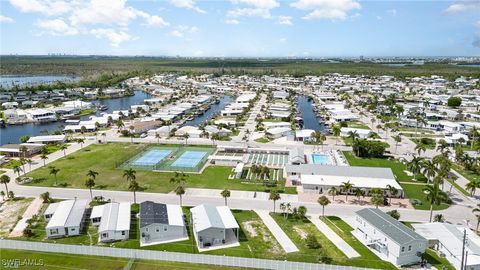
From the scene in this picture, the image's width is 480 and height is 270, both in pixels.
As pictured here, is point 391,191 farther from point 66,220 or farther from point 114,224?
point 66,220

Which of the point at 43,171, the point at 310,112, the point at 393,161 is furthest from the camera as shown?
the point at 310,112

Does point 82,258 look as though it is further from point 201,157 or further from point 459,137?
point 459,137

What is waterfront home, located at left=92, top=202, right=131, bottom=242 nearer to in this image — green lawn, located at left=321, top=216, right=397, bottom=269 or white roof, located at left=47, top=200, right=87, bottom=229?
white roof, located at left=47, top=200, right=87, bottom=229

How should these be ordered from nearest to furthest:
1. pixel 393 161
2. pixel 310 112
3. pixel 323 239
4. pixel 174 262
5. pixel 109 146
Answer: pixel 174 262 → pixel 323 239 → pixel 393 161 → pixel 109 146 → pixel 310 112

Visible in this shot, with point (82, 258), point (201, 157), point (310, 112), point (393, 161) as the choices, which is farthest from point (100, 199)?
point (310, 112)

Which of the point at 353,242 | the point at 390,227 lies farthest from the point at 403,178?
the point at 353,242

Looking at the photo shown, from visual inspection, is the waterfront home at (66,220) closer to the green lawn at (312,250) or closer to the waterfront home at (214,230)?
the waterfront home at (214,230)
